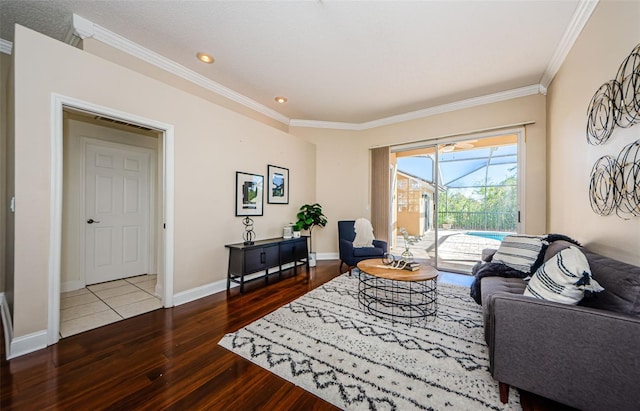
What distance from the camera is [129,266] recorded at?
3805 millimetres

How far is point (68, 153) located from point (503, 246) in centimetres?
570

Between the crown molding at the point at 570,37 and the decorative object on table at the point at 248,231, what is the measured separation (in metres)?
4.23

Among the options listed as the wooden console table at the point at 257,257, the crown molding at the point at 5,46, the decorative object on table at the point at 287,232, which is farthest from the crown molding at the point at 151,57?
the wooden console table at the point at 257,257

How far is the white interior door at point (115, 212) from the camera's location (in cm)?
345

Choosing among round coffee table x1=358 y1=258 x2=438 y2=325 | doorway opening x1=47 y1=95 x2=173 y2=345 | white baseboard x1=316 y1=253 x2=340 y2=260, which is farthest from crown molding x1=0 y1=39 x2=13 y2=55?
white baseboard x1=316 y1=253 x2=340 y2=260

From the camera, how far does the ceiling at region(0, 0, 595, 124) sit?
2.21 m

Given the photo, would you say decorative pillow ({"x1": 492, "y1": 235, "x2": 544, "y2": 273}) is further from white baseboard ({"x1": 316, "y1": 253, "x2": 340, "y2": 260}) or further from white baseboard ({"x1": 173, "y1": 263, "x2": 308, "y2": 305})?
white baseboard ({"x1": 173, "y1": 263, "x2": 308, "y2": 305})

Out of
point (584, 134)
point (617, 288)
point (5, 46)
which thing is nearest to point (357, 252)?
point (617, 288)

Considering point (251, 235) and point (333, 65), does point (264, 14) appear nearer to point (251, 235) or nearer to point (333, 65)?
point (333, 65)

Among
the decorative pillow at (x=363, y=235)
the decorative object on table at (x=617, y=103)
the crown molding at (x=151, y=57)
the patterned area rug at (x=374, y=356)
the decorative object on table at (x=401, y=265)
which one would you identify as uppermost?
the crown molding at (x=151, y=57)

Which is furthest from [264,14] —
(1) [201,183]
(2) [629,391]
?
(2) [629,391]

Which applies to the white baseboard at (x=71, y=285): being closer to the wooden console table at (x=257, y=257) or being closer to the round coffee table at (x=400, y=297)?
the wooden console table at (x=257, y=257)

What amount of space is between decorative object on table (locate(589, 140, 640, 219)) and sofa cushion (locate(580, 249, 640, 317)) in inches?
16.9

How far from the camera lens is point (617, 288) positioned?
1.36 metres
